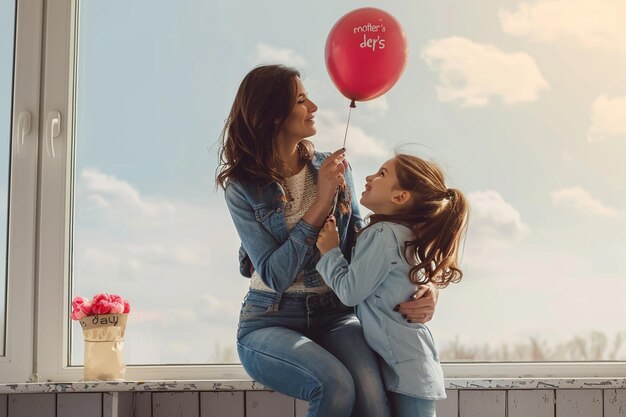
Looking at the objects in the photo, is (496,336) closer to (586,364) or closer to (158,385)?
(586,364)

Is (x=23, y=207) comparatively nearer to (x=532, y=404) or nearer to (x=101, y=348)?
(x=101, y=348)

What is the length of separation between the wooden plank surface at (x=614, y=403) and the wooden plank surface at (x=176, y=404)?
124 centimetres

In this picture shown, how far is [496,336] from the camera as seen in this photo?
2541 mm

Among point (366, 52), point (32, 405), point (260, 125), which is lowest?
point (32, 405)

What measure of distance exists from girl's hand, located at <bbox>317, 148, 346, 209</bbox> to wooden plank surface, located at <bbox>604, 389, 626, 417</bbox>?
3.66 ft

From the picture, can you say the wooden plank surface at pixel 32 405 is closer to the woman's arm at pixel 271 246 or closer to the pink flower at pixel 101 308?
the pink flower at pixel 101 308

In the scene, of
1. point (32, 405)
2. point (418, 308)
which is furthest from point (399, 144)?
point (32, 405)

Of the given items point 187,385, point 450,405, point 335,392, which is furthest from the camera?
point 450,405

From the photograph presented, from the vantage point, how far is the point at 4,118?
2.59 meters

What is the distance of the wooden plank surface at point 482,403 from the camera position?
2453 mm

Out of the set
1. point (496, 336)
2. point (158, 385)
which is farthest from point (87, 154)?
point (496, 336)

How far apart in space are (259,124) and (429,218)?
0.50 metres

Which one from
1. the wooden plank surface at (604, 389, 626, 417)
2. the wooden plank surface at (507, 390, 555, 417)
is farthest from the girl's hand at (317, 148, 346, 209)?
the wooden plank surface at (604, 389, 626, 417)

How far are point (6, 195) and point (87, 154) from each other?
0.93 ft
